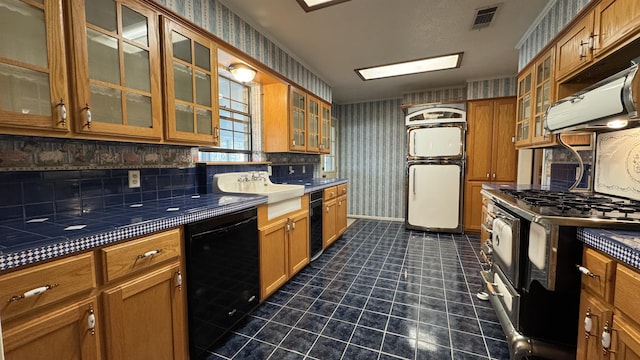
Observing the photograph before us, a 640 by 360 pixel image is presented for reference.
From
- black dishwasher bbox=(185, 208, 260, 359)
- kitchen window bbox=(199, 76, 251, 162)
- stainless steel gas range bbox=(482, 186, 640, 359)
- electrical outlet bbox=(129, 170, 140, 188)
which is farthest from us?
kitchen window bbox=(199, 76, 251, 162)

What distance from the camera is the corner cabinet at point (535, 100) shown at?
208 centimetres

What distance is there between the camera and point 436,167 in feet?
13.6

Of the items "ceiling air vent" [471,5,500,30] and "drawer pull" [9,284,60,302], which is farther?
"ceiling air vent" [471,5,500,30]

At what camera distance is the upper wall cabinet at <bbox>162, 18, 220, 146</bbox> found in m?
1.65

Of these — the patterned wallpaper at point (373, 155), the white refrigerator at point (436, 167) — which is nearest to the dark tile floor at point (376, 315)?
the white refrigerator at point (436, 167)

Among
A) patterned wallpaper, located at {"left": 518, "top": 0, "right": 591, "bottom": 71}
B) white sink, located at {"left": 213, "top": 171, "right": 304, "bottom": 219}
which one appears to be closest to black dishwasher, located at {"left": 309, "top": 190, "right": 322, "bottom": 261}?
white sink, located at {"left": 213, "top": 171, "right": 304, "bottom": 219}

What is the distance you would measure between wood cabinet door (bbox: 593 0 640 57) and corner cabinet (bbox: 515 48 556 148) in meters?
0.57

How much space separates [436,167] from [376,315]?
287 cm

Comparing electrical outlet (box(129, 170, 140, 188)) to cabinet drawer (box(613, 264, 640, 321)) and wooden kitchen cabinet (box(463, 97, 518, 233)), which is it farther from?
wooden kitchen cabinet (box(463, 97, 518, 233))

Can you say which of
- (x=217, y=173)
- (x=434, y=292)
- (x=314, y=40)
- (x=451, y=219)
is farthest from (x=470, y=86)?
(x=217, y=173)

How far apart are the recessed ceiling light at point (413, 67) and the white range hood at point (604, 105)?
6.06 feet

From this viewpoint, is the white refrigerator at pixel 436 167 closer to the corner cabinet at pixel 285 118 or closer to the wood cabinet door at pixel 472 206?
the wood cabinet door at pixel 472 206

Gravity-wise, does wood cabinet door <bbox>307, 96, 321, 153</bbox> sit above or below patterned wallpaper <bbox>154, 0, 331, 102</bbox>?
below

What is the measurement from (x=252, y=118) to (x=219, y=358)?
236 cm
